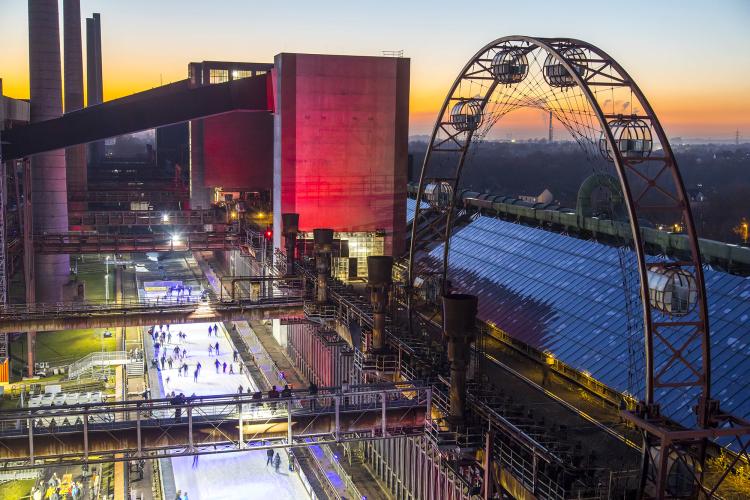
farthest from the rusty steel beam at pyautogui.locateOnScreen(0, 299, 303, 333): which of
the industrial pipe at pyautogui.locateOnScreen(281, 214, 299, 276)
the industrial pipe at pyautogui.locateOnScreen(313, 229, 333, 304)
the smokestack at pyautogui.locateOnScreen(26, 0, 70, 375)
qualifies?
the smokestack at pyautogui.locateOnScreen(26, 0, 70, 375)

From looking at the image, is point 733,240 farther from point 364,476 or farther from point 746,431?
point 746,431

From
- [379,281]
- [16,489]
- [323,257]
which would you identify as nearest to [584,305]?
[379,281]

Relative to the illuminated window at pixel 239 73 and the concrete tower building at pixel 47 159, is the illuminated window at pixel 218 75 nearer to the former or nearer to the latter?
the illuminated window at pixel 239 73

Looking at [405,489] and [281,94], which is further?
[281,94]

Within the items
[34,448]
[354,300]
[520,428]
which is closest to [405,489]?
[354,300]

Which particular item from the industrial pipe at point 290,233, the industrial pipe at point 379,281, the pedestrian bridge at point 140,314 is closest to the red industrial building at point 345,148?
the industrial pipe at point 290,233

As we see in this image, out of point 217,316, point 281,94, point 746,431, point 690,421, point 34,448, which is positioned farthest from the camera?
point 281,94

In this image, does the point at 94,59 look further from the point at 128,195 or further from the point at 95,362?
the point at 95,362
